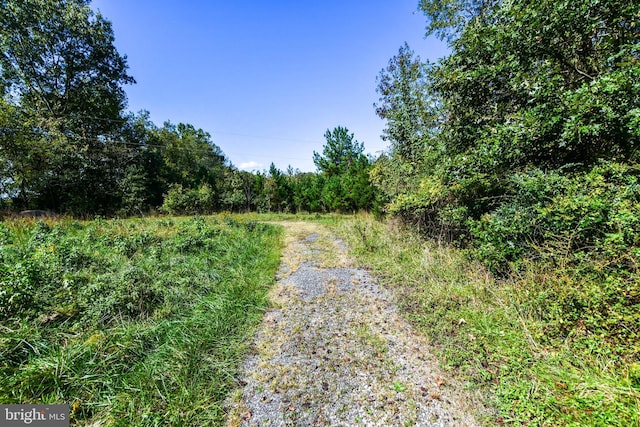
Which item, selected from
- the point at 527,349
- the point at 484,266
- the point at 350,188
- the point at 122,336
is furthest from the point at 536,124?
the point at 350,188

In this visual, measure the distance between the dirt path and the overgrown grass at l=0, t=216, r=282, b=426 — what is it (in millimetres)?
308

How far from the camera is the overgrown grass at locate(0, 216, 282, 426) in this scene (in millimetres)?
1691

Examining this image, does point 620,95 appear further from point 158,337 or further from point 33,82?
point 33,82

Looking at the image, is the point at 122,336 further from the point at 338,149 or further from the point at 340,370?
the point at 338,149

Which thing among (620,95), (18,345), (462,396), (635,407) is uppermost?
(620,95)

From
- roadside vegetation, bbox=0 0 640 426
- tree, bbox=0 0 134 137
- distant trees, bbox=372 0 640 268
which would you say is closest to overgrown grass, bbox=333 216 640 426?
roadside vegetation, bbox=0 0 640 426

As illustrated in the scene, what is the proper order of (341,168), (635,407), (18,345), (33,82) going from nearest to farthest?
(635,407) → (18,345) → (33,82) → (341,168)

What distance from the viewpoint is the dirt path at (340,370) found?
5.72 ft

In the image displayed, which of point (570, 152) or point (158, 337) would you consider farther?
point (570, 152)

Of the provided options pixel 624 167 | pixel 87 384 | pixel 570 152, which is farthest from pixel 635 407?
pixel 87 384

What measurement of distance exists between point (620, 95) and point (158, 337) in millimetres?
6359

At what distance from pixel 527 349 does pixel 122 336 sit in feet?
13.9

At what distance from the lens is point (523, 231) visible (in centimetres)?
295

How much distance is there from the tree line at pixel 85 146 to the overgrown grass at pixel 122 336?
1130 centimetres
